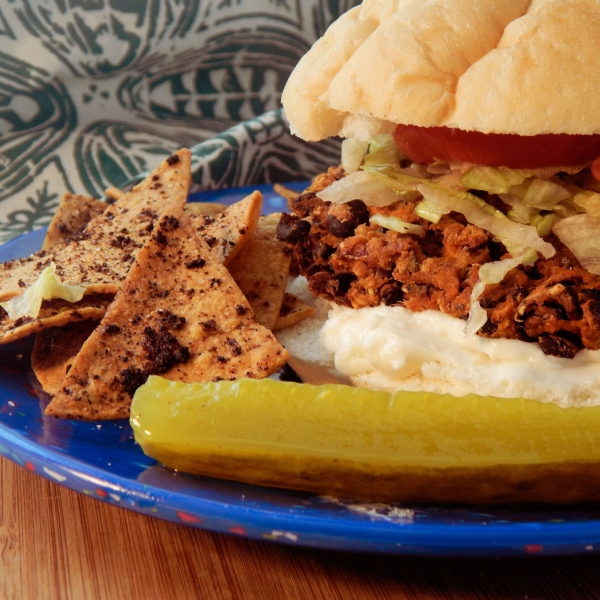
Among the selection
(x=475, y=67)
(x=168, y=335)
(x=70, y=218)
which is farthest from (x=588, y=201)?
(x=70, y=218)

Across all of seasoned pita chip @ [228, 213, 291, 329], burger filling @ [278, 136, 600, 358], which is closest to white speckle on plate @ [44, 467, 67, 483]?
seasoned pita chip @ [228, 213, 291, 329]

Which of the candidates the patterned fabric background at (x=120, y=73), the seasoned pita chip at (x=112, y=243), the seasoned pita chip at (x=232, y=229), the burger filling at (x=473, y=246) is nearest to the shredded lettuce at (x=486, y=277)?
the burger filling at (x=473, y=246)

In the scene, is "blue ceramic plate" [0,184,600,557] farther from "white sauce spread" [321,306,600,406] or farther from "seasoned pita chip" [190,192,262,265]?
"seasoned pita chip" [190,192,262,265]

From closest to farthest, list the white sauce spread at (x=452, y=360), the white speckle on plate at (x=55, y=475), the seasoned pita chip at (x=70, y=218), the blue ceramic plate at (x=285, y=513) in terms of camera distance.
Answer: the blue ceramic plate at (x=285, y=513)
the white speckle on plate at (x=55, y=475)
the white sauce spread at (x=452, y=360)
the seasoned pita chip at (x=70, y=218)

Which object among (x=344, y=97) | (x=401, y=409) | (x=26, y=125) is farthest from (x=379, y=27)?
(x=26, y=125)

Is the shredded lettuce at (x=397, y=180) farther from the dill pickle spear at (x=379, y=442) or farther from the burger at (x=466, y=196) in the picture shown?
the dill pickle spear at (x=379, y=442)

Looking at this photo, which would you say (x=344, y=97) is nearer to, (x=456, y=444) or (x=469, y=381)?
(x=469, y=381)

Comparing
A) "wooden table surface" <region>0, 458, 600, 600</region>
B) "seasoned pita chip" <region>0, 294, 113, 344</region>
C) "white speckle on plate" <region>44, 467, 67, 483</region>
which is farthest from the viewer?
"seasoned pita chip" <region>0, 294, 113, 344</region>
